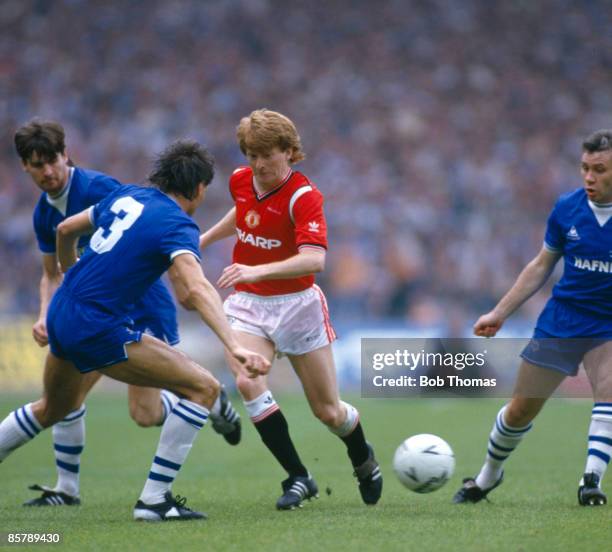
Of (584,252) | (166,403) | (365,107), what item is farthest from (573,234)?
(365,107)

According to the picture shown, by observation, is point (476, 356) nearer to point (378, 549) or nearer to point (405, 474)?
point (405, 474)

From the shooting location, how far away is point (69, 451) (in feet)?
23.4

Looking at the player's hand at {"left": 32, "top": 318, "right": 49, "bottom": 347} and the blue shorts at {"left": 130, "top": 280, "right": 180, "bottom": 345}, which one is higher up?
the blue shorts at {"left": 130, "top": 280, "right": 180, "bottom": 345}

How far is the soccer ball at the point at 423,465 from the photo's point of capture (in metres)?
6.39

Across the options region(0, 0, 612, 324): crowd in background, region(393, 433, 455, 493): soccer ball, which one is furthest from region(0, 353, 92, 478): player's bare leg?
region(0, 0, 612, 324): crowd in background

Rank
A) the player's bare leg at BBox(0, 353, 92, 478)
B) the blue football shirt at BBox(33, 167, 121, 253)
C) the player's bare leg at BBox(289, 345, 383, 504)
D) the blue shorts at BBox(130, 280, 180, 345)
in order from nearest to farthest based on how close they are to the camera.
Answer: the player's bare leg at BBox(0, 353, 92, 478) → the player's bare leg at BBox(289, 345, 383, 504) → the blue football shirt at BBox(33, 167, 121, 253) → the blue shorts at BBox(130, 280, 180, 345)

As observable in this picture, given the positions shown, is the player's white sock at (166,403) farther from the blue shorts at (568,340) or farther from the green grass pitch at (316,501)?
the blue shorts at (568,340)

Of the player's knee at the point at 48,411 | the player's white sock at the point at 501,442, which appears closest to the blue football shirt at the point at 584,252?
the player's white sock at the point at 501,442

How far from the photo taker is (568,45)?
25844 millimetres

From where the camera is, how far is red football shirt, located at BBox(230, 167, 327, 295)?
6512mm

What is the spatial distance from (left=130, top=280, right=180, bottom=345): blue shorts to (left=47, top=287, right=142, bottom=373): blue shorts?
176 cm

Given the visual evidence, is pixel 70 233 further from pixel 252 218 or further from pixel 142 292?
pixel 252 218

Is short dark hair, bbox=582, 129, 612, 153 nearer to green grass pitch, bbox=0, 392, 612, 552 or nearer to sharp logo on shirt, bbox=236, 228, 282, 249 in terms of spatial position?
sharp logo on shirt, bbox=236, 228, 282, 249

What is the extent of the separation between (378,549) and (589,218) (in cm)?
277
